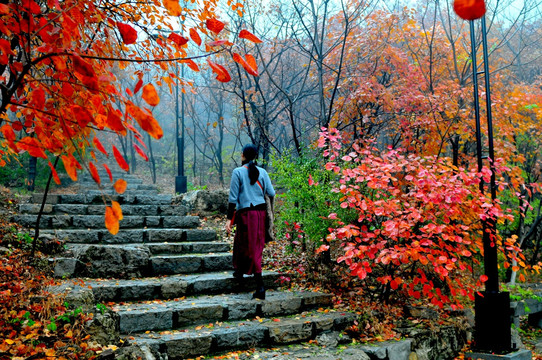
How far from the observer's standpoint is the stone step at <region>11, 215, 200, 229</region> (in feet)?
20.7

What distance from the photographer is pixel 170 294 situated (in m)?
4.92

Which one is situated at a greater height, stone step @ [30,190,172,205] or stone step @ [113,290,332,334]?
stone step @ [30,190,172,205]

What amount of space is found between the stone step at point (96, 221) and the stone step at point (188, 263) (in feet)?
5.66

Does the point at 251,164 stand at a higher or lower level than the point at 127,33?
lower

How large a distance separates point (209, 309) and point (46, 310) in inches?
69.5

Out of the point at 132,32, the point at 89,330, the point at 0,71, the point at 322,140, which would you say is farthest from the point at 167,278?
the point at 132,32

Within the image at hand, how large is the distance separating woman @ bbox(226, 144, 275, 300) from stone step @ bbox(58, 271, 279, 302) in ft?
1.25

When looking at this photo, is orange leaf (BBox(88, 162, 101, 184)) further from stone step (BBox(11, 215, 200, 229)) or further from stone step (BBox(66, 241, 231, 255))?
stone step (BBox(11, 215, 200, 229))

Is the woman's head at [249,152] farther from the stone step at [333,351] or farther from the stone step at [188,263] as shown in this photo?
the stone step at [333,351]

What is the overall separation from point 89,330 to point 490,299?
459 cm

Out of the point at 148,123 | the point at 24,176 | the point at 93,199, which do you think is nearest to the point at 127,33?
the point at 148,123

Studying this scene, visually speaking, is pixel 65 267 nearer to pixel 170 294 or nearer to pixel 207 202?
pixel 170 294

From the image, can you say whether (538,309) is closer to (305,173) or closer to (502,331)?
(502,331)

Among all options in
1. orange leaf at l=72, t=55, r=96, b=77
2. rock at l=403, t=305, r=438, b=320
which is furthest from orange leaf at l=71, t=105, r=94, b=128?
rock at l=403, t=305, r=438, b=320
